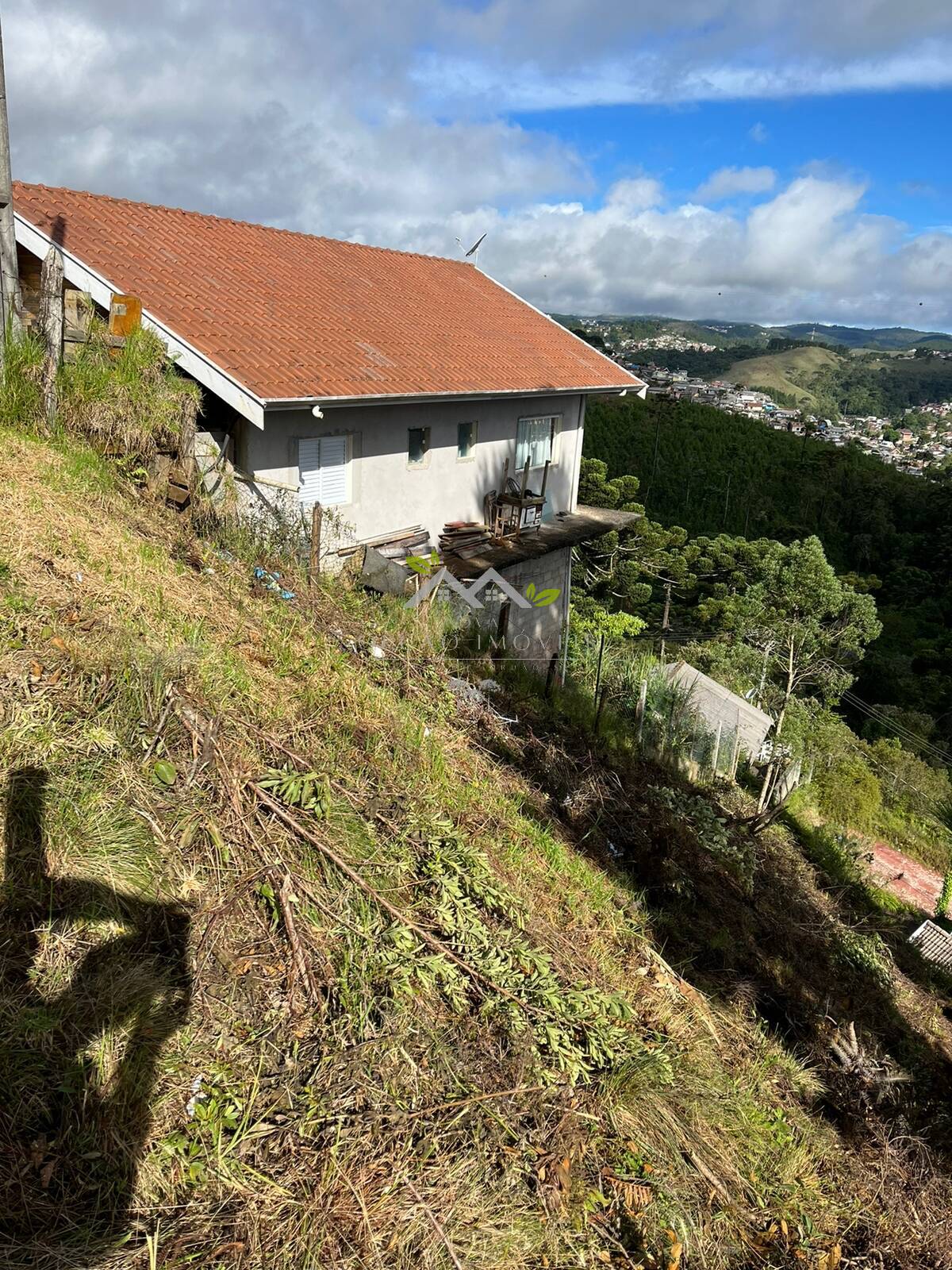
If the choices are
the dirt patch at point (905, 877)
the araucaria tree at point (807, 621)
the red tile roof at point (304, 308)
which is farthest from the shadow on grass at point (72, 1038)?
the araucaria tree at point (807, 621)

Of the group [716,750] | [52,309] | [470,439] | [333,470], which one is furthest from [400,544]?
[716,750]

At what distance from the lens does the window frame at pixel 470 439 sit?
40.6ft

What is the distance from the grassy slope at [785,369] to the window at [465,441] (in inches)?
4922

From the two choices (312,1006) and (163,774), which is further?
(163,774)

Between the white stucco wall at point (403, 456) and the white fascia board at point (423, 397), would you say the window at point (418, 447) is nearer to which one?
the white stucco wall at point (403, 456)

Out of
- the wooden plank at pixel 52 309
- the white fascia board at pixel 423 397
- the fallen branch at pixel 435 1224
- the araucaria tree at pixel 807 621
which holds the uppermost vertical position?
the wooden plank at pixel 52 309

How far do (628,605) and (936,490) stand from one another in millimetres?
25732

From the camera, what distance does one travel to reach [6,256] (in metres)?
7.08

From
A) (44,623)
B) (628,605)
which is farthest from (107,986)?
(628,605)

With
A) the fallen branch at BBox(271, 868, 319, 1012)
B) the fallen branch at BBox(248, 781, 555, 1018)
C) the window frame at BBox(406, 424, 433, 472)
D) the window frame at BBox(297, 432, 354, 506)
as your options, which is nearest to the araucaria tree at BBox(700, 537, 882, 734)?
the window frame at BBox(406, 424, 433, 472)

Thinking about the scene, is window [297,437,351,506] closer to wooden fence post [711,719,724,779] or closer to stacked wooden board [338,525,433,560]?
stacked wooden board [338,525,433,560]

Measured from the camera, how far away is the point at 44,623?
4.38 metres

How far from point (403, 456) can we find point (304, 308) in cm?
225

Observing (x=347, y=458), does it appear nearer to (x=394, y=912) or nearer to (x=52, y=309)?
(x=52, y=309)
